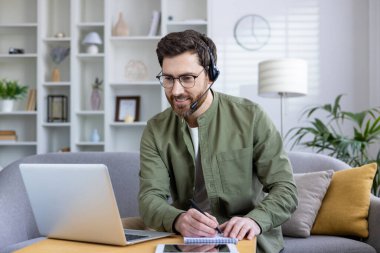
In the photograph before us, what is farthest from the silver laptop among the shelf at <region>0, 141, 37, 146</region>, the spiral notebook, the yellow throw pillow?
the shelf at <region>0, 141, 37, 146</region>

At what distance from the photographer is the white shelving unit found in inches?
203

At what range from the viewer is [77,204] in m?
1.40

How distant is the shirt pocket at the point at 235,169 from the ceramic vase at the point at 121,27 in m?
3.58

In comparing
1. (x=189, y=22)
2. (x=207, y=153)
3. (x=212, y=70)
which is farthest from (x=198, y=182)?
(x=189, y=22)

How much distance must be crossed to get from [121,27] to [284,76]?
180 centimetres

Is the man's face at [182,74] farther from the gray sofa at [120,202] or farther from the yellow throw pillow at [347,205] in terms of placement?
the yellow throw pillow at [347,205]

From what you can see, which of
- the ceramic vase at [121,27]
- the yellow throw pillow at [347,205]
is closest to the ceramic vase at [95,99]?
the ceramic vase at [121,27]

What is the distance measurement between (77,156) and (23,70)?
3.05 metres

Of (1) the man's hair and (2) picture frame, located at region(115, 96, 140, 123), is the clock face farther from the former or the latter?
(1) the man's hair

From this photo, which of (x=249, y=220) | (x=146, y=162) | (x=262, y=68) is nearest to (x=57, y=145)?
(x=262, y=68)

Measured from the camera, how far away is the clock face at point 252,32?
5145 millimetres

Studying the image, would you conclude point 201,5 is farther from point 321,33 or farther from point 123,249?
point 123,249

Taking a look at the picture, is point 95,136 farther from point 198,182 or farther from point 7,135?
point 198,182

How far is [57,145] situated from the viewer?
5.46 meters
